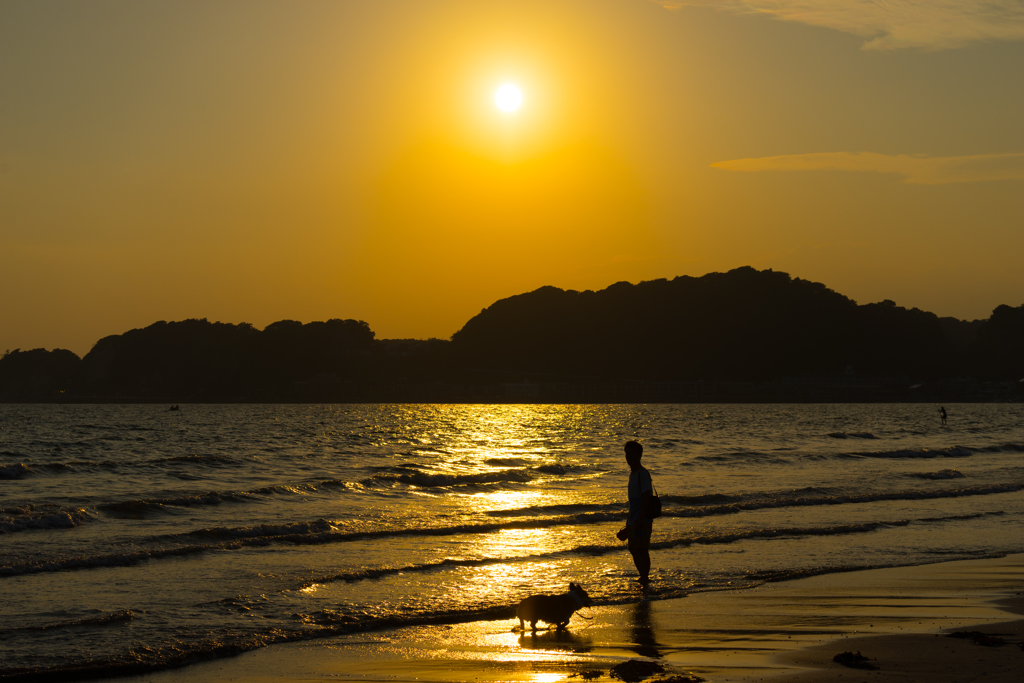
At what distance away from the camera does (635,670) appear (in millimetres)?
7703

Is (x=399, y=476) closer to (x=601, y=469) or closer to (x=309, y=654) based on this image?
(x=601, y=469)

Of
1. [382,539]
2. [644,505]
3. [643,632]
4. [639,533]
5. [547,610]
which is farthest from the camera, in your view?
[382,539]

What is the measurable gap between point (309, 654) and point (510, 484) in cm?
1860

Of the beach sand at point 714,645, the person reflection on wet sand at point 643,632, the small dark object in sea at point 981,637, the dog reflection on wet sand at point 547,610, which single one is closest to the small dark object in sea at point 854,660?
the beach sand at point 714,645

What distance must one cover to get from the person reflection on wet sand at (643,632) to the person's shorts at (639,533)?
76 cm

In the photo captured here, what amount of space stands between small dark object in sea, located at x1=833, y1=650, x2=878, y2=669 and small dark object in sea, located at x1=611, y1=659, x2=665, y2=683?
168 centimetres

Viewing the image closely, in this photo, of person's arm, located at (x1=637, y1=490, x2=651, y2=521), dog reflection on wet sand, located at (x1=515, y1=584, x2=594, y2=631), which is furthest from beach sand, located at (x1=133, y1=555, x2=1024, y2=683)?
person's arm, located at (x1=637, y1=490, x2=651, y2=521)

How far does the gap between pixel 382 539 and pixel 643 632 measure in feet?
25.5

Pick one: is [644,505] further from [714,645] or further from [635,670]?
[635,670]

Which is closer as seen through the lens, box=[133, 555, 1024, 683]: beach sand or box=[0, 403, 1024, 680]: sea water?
box=[133, 555, 1024, 683]: beach sand

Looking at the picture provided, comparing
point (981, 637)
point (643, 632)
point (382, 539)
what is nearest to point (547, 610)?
point (643, 632)

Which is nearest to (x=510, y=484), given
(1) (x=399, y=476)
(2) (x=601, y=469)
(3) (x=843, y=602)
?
(1) (x=399, y=476)

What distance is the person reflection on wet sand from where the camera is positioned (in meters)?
8.54

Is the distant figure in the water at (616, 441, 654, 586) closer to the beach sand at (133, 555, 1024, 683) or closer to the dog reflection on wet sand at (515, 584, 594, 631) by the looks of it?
the beach sand at (133, 555, 1024, 683)
